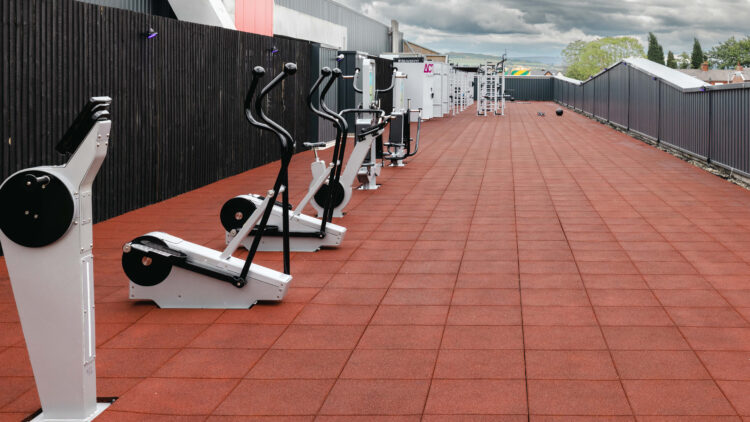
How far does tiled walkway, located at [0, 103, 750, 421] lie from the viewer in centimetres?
377

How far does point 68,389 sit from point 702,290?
13.7 ft

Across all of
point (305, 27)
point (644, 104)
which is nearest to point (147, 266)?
point (644, 104)

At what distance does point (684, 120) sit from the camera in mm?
15688

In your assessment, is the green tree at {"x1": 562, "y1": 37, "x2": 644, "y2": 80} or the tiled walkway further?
the green tree at {"x1": 562, "y1": 37, "x2": 644, "y2": 80}

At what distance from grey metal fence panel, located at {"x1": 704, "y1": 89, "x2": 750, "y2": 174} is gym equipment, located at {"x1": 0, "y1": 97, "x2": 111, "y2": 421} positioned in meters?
10.0

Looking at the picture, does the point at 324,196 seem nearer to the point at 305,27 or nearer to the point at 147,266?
the point at 147,266

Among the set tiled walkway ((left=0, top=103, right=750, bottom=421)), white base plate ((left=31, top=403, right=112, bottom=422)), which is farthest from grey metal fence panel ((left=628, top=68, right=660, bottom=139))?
white base plate ((left=31, top=403, right=112, bottom=422))

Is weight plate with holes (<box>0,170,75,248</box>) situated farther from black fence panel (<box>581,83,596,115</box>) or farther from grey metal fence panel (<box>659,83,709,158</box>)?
black fence panel (<box>581,83,596,115</box>)

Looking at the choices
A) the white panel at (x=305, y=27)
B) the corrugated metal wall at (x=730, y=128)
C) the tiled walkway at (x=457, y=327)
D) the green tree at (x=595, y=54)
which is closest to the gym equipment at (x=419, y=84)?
the white panel at (x=305, y=27)

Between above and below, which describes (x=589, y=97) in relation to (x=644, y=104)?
above

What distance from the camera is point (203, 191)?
36.6 feet

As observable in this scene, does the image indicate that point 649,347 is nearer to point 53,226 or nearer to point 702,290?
point 702,290

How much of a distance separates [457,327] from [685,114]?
39.7 ft

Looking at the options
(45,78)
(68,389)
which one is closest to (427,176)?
(45,78)
